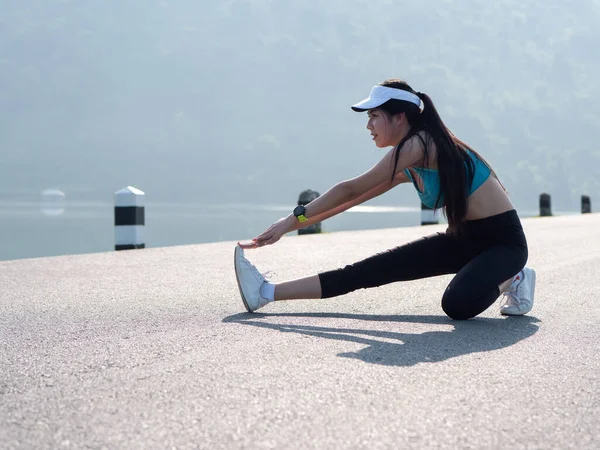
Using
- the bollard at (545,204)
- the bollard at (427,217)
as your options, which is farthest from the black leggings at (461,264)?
the bollard at (545,204)

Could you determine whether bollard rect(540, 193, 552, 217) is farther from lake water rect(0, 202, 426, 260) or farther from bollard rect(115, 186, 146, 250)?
bollard rect(115, 186, 146, 250)

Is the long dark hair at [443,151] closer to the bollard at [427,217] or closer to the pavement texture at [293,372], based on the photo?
the pavement texture at [293,372]

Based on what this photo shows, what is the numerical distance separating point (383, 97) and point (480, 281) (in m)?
1.09

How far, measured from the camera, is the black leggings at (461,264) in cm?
428

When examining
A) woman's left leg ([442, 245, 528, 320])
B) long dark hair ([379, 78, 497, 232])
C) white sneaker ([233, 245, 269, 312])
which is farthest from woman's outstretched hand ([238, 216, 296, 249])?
woman's left leg ([442, 245, 528, 320])

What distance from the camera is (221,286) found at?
6.14 meters

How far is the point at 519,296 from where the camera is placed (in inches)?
182

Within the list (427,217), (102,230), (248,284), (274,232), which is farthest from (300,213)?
(102,230)

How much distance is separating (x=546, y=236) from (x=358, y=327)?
9347 millimetres

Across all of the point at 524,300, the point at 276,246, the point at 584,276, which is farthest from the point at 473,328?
the point at 276,246

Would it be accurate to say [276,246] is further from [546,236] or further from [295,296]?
[295,296]

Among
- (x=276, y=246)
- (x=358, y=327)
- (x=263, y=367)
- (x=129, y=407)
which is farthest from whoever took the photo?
(x=276, y=246)

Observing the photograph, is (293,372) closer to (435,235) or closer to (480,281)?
(480,281)

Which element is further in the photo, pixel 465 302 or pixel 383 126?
pixel 383 126
